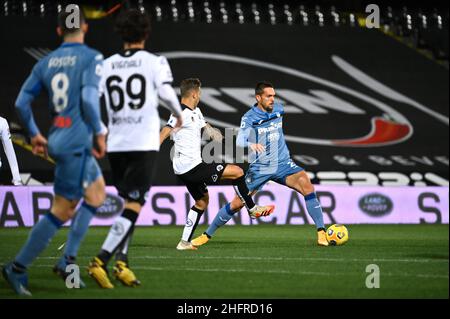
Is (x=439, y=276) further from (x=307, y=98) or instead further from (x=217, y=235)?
(x=307, y=98)

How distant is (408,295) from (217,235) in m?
8.69

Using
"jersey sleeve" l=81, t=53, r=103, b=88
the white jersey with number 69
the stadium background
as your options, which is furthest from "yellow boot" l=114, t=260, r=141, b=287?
the stadium background

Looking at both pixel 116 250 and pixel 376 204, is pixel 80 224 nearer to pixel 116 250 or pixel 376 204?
pixel 116 250

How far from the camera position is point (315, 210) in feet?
42.3

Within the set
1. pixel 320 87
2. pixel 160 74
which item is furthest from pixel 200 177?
pixel 320 87

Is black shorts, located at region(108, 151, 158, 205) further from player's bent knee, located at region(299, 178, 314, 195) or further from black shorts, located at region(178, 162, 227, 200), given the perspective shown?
player's bent knee, located at region(299, 178, 314, 195)

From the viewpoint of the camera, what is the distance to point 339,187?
Answer: 2034 cm

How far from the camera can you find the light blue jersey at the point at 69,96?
25.0ft

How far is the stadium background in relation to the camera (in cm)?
2023

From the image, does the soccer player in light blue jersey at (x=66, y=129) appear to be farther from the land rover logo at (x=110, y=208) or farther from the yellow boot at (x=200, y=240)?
the land rover logo at (x=110, y=208)

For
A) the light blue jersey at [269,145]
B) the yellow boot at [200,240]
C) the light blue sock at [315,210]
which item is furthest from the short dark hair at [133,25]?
the light blue sock at [315,210]

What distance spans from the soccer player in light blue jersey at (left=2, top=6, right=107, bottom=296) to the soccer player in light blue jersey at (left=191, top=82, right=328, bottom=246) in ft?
17.2

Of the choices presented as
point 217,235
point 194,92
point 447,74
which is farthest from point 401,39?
point 194,92

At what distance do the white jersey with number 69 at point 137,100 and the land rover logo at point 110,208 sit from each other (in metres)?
11.1
